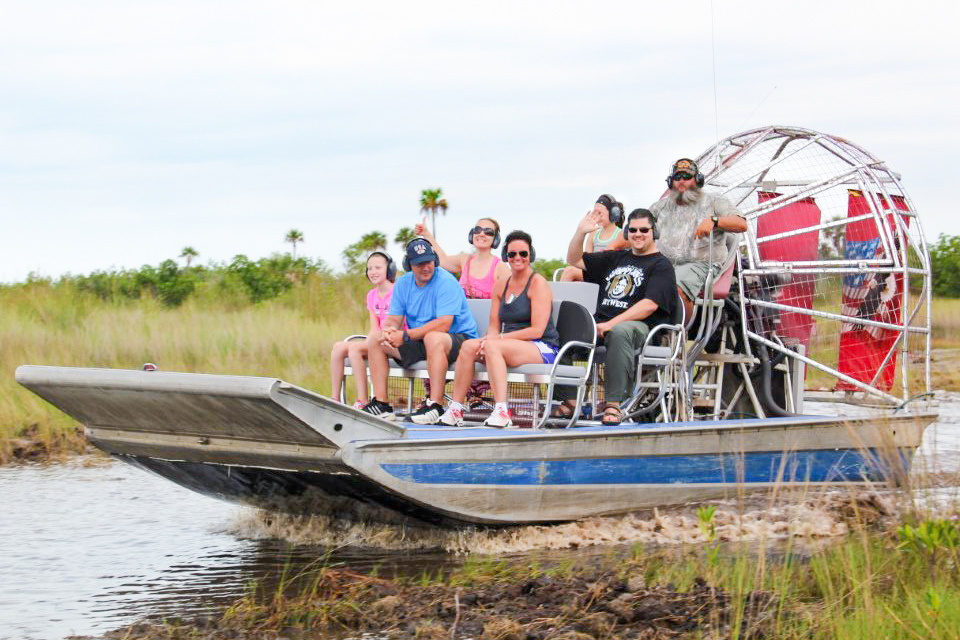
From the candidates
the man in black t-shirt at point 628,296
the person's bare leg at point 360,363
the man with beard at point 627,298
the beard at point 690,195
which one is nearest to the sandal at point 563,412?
the man with beard at point 627,298

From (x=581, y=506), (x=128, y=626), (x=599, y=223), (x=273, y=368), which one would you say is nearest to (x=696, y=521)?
(x=581, y=506)

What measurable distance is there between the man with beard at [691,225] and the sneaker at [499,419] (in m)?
2.22

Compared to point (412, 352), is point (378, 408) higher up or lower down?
lower down

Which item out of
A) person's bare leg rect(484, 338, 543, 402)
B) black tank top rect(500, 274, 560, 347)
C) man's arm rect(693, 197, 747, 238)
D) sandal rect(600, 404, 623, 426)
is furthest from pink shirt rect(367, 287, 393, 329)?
man's arm rect(693, 197, 747, 238)

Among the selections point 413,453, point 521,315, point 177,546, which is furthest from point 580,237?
point 177,546

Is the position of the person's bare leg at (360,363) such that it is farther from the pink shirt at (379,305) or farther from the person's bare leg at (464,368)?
the person's bare leg at (464,368)

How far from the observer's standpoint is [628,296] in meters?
9.45

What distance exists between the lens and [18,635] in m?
6.45

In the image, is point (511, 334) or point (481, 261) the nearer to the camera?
point (511, 334)

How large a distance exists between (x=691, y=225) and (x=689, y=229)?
0.04 m

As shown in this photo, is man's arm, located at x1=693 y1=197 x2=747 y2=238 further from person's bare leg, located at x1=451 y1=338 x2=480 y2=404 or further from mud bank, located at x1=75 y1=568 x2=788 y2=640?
mud bank, located at x1=75 y1=568 x2=788 y2=640

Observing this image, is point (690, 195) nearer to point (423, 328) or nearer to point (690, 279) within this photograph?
point (690, 279)

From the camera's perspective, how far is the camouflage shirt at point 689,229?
1002cm

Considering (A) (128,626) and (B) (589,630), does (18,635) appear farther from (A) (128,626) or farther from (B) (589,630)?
(B) (589,630)
